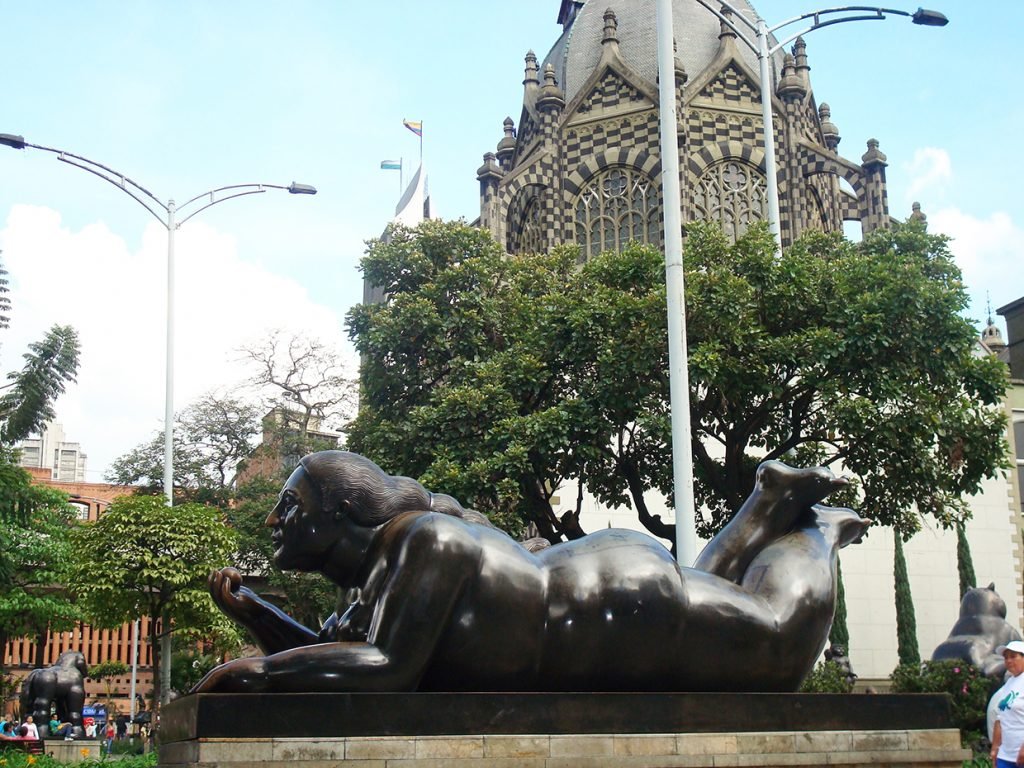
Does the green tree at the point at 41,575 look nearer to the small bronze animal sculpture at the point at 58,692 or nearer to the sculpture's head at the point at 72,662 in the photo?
the sculpture's head at the point at 72,662

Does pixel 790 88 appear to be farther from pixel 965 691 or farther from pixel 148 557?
pixel 965 691

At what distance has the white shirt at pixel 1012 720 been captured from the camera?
25.1 feet

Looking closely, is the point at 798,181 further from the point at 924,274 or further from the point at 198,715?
the point at 198,715

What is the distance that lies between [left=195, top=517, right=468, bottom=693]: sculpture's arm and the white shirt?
14.3 ft

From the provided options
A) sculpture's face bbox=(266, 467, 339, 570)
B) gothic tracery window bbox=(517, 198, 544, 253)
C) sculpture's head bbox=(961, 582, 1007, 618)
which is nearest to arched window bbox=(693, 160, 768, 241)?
gothic tracery window bbox=(517, 198, 544, 253)

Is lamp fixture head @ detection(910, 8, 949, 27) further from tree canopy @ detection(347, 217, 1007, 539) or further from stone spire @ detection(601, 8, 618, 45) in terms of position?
stone spire @ detection(601, 8, 618, 45)

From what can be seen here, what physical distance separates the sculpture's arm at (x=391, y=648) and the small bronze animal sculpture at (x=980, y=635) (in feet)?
45.7

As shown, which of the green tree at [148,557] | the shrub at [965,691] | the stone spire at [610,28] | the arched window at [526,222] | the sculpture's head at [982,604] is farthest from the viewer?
the stone spire at [610,28]

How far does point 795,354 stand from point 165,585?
42.2 feet

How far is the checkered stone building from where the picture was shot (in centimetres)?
4397

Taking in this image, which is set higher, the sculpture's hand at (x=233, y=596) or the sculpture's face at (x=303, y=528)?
the sculpture's face at (x=303, y=528)

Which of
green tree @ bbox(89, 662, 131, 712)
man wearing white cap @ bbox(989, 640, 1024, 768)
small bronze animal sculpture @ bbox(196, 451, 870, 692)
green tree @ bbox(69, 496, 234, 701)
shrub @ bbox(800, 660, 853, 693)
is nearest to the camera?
small bronze animal sculpture @ bbox(196, 451, 870, 692)

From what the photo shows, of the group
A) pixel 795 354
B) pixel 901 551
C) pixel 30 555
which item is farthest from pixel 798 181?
pixel 30 555

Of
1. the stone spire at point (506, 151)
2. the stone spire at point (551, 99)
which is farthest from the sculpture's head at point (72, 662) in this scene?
the stone spire at point (506, 151)
